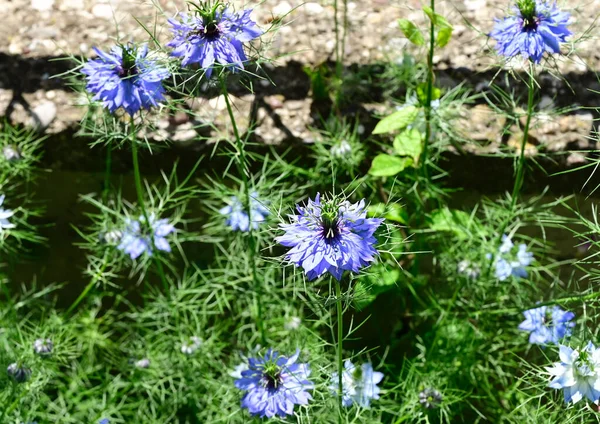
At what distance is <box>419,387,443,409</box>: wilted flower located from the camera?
1662mm

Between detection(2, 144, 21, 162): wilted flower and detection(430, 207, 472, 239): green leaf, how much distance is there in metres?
0.98

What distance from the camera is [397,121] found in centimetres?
183

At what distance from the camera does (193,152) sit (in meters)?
1.97

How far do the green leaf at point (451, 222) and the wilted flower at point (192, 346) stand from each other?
606 mm

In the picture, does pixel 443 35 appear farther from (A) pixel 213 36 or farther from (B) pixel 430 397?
(B) pixel 430 397

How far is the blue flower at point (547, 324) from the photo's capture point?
1.71 meters

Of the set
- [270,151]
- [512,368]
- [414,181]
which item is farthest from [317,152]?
[512,368]

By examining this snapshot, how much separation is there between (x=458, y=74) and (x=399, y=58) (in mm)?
155

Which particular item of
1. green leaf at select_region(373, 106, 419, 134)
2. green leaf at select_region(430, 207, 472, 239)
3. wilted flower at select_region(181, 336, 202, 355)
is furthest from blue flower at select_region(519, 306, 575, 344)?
wilted flower at select_region(181, 336, 202, 355)

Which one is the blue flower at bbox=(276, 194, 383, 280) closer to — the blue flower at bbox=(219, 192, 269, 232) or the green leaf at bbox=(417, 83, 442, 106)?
the blue flower at bbox=(219, 192, 269, 232)

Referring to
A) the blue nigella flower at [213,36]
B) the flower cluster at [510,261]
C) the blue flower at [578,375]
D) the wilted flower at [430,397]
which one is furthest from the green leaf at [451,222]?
the blue nigella flower at [213,36]

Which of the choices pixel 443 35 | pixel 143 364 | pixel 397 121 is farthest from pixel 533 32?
pixel 143 364

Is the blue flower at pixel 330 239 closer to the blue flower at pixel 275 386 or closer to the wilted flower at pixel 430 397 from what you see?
the blue flower at pixel 275 386

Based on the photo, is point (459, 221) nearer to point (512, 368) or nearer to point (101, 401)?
point (512, 368)
